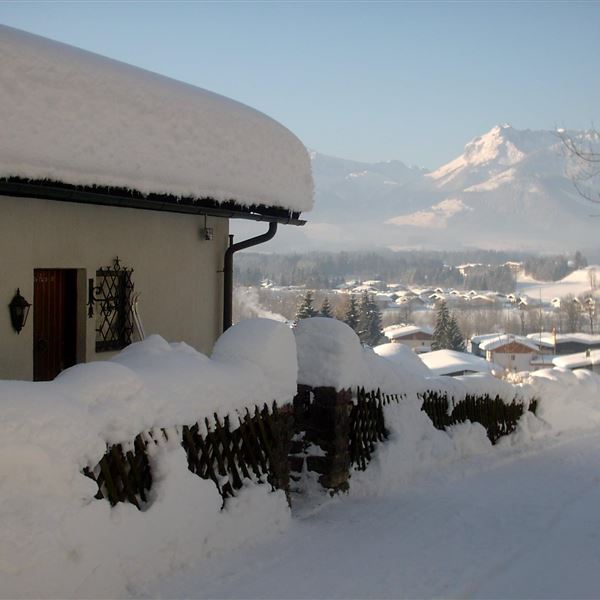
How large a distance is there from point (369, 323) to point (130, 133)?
6768cm

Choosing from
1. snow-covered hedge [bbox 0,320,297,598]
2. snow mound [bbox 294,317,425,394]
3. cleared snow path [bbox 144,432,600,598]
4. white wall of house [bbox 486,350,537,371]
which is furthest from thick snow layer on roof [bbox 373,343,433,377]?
white wall of house [bbox 486,350,537,371]

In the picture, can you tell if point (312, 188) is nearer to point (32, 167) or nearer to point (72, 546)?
point (32, 167)

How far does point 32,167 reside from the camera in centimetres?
649

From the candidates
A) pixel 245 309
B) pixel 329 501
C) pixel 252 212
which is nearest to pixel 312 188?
pixel 252 212

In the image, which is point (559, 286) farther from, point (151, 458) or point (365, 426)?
point (151, 458)

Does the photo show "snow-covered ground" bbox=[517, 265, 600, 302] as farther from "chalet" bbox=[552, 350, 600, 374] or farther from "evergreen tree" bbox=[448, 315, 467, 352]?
"chalet" bbox=[552, 350, 600, 374]

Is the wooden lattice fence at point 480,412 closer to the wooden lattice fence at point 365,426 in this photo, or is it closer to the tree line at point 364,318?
the wooden lattice fence at point 365,426

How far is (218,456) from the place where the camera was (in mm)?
5691

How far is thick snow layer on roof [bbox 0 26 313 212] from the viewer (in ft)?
21.7

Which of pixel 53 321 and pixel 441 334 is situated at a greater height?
pixel 53 321

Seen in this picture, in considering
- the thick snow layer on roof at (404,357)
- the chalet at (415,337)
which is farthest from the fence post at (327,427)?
the chalet at (415,337)

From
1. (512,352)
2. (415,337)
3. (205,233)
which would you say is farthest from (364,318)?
(205,233)

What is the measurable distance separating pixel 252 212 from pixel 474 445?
13.9ft

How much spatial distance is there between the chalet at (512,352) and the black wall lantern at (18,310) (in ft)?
264
